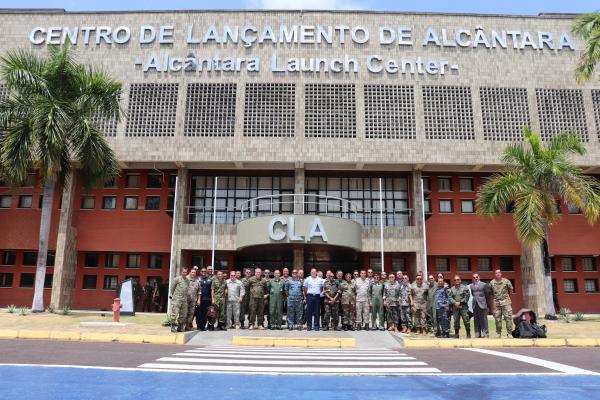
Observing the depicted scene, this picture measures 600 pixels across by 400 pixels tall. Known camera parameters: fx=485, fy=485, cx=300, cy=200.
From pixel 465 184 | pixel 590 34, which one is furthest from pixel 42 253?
pixel 590 34

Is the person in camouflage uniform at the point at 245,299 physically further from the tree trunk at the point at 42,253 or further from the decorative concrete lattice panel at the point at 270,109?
the decorative concrete lattice panel at the point at 270,109

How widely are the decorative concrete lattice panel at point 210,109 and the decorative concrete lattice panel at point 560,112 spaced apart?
17622mm

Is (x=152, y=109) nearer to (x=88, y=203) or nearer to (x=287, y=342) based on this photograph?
(x=88, y=203)

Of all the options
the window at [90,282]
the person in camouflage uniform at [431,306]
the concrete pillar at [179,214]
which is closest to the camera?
the person in camouflage uniform at [431,306]

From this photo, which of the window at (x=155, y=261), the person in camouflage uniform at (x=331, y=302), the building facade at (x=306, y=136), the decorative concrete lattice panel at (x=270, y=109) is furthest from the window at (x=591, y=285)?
the window at (x=155, y=261)

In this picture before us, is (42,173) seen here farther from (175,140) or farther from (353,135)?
(353,135)

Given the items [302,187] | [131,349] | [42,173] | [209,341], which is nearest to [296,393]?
[131,349]

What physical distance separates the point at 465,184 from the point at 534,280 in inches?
263

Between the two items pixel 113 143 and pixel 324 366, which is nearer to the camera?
pixel 324 366

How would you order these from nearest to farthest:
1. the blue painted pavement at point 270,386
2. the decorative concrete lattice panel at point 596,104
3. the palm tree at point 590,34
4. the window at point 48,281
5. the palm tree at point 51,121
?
A: the blue painted pavement at point 270,386 < the palm tree at point 51,121 < the palm tree at point 590,34 < the decorative concrete lattice panel at point 596,104 < the window at point 48,281

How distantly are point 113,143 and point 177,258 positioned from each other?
7.42 meters

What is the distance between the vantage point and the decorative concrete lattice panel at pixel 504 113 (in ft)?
89.8

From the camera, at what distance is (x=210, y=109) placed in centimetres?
2755

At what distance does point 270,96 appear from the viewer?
90.9 ft
